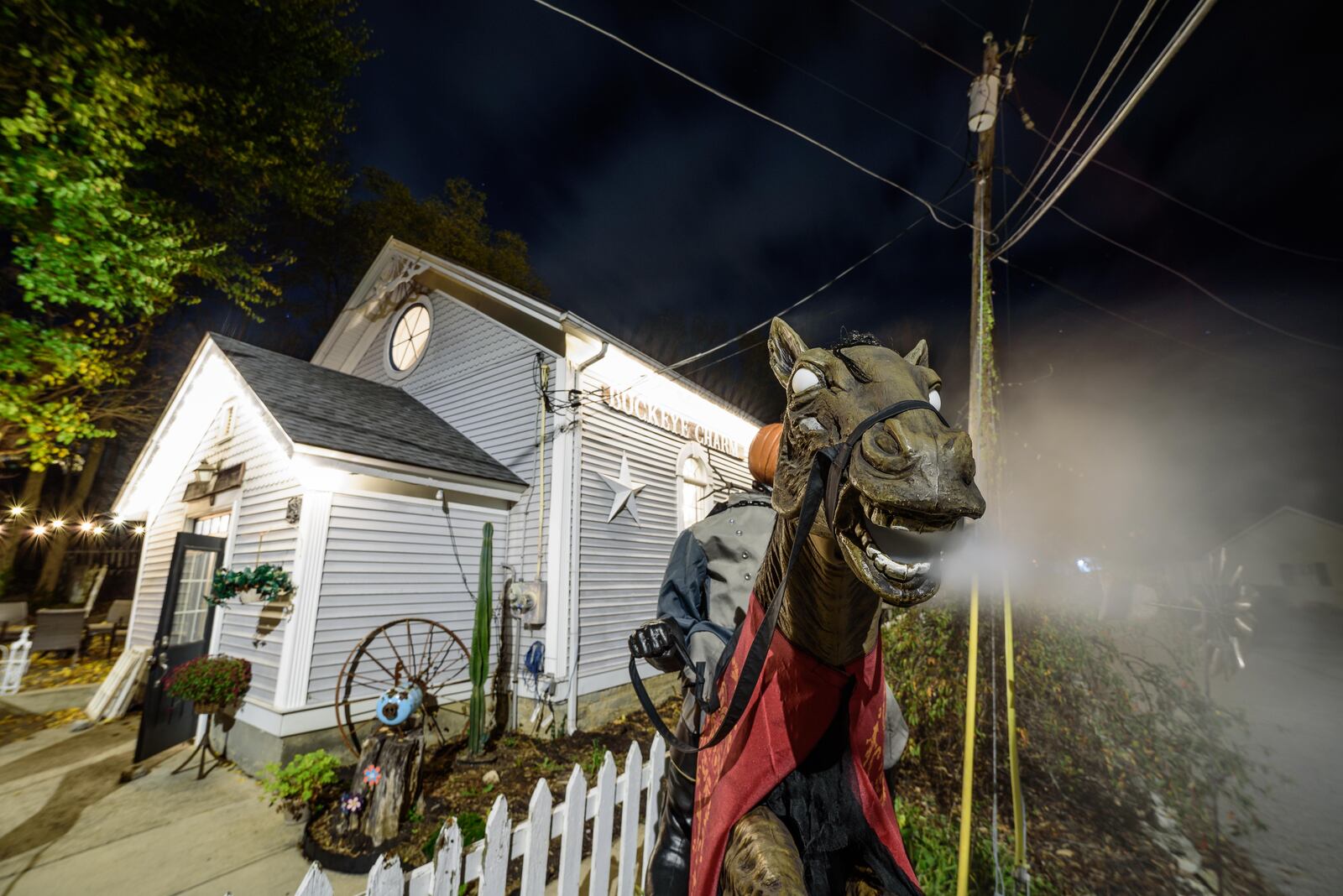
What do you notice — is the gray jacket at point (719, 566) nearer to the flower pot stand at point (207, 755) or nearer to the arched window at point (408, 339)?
the flower pot stand at point (207, 755)

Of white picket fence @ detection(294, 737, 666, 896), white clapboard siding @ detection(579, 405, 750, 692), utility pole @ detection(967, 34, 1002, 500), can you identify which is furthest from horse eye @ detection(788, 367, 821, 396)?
white clapboard siding @ detection(579, 405, 750, 692)

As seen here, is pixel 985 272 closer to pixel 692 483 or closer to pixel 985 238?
pixel 985 238

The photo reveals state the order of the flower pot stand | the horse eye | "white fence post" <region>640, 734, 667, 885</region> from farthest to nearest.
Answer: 1. the flower pot stand
2. "white fence post" <region>640, 734, 667, 885</region>
3. the horse eye

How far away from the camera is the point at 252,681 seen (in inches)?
265

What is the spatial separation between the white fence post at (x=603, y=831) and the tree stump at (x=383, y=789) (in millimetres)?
2610

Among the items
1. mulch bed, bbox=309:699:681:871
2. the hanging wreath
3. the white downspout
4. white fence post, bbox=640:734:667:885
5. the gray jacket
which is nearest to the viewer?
the gray jacket

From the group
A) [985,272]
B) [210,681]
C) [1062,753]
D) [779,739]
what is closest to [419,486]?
[210,681]

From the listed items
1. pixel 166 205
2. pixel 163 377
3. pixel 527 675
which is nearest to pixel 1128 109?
pixel 527 675

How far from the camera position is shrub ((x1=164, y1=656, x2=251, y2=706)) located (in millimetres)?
6039

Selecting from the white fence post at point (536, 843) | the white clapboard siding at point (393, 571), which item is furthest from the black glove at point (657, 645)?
the white clapboard siding at point (393, 571)

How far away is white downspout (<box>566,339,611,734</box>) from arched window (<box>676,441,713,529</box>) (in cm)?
301

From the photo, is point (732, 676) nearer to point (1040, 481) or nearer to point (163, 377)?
point (1040, 481)

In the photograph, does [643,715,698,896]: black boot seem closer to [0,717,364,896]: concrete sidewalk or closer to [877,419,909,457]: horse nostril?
[877,419,909,457]: horse nostril

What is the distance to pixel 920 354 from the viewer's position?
63.4 inches
